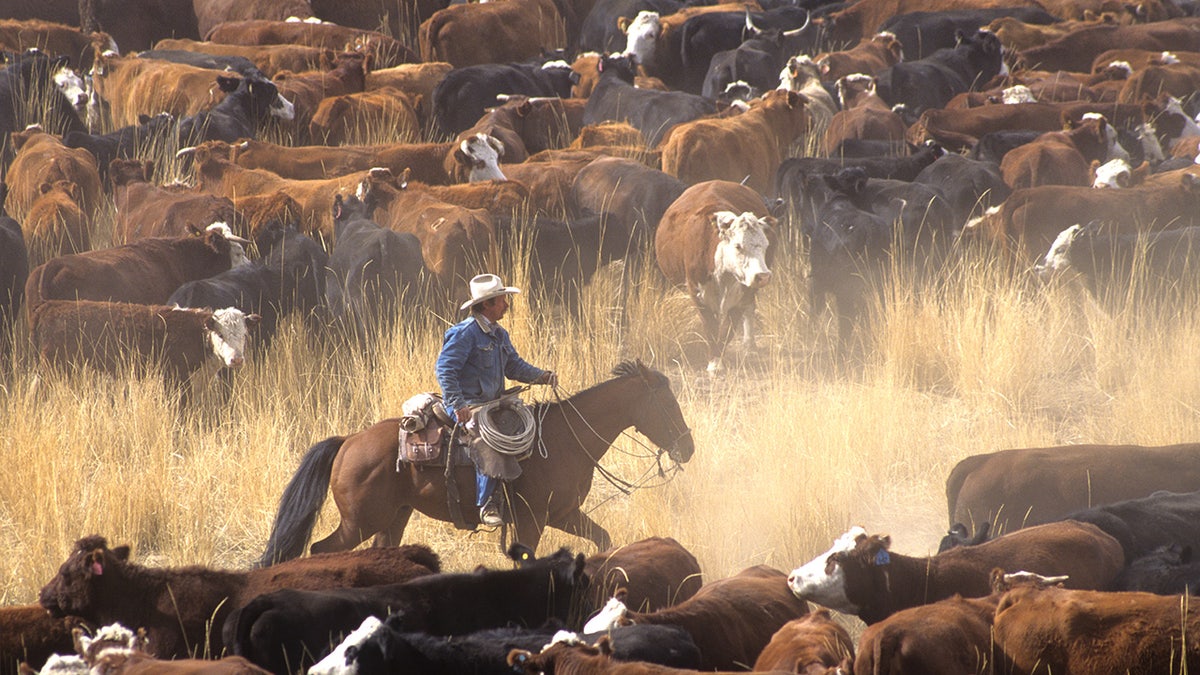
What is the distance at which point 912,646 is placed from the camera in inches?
Answer: 183

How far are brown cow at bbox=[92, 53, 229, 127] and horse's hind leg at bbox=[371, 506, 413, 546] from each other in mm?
9891

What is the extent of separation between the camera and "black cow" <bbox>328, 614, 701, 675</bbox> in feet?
14.9

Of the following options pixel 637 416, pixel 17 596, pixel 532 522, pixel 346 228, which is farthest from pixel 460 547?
pixel 346 228

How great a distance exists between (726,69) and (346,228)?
8.53 meters

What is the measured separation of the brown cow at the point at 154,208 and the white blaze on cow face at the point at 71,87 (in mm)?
3655

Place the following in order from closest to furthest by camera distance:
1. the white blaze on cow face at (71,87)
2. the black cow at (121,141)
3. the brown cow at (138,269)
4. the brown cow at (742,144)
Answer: the brown cow at (138,269) < the brown cow at (742,144) < the black cow at (121,141) < the white blaze on cow face at (71,87)

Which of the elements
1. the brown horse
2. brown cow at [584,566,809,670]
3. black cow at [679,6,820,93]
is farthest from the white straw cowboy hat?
black cow at [679,6,820,93]

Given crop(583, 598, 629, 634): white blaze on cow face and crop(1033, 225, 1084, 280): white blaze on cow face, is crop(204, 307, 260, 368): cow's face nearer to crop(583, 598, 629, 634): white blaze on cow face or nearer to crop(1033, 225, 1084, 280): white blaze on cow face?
crop(583, 598, 629, 634): white blaze on cow face

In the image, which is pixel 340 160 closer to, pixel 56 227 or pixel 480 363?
Result: pixel 56 227

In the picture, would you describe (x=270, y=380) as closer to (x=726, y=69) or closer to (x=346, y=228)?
(x=346, y=228)

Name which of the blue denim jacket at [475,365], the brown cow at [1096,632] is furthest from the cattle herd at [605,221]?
the blue denim jacket at [475,365]

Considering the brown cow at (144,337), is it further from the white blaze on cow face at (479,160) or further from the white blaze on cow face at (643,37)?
the white blaze on cow face at (643,37)

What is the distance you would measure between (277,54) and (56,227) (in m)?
7.09

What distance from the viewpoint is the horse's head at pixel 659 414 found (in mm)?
7145
